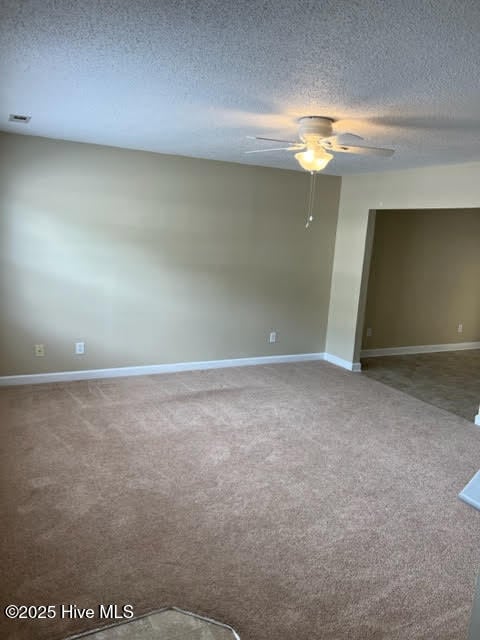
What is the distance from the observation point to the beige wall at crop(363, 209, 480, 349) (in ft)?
21.4

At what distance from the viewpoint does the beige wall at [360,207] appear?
185 inches

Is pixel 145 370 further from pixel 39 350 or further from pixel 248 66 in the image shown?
pixel 248 66

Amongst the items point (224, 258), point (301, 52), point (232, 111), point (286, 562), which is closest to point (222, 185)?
point (224, 258)

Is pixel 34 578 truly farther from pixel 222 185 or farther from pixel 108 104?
pixel 222 185

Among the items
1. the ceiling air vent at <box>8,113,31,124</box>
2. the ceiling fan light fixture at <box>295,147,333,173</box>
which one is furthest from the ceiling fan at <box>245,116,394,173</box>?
the ceiling air vent at <box>8,113,31,124</box>

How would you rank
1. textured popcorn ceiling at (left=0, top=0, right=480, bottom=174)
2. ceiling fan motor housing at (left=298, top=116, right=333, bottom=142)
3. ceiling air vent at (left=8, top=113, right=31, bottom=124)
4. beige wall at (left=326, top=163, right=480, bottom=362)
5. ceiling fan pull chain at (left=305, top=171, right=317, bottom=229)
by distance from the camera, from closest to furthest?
textured popcorn ceiling at (left=0, top=0, right=480, bottom=174)
ceiling fan motor housing at (left=298, top=116, right=333, bottom=142)
ceiling air vent at (left=8, top=113, right=31, bottom=124)
beige wall at (left=326, top=163, right=480, bottom=362)
ceiling fan pull chain at (left=305, top=171, right=317, bottom=229)

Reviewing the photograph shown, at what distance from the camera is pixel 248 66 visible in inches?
85.4

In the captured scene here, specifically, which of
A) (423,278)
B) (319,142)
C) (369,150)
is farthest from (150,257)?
(423,278)

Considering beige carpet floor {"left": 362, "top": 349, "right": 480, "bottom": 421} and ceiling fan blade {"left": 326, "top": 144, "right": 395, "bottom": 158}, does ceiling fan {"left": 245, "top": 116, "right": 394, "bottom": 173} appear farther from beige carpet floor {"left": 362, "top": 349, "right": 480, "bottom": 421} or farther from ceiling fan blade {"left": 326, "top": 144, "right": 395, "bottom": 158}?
beige carpet floor {"left": 362, "top": 349, "right": 480, "bottom": 421}

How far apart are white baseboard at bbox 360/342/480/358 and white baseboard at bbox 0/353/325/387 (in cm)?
81

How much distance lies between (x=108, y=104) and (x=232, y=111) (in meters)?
0.76

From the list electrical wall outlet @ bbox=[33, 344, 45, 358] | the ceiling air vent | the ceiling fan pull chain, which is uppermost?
the ceiling air vent

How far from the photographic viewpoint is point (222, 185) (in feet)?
17.5

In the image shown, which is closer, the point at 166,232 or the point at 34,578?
the point at 34,578
